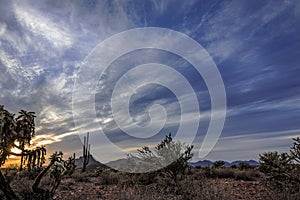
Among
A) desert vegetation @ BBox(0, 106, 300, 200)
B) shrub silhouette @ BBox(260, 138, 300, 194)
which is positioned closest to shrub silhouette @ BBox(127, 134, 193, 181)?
desert vegetation @ BBox(0, 106, 300, 200)

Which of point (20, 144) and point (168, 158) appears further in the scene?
point (168, 158)

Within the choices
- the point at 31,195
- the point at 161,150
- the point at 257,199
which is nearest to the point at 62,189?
the point at 31,195

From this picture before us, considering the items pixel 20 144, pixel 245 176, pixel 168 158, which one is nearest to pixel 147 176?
pixel 168 158

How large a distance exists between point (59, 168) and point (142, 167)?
8.88 meters

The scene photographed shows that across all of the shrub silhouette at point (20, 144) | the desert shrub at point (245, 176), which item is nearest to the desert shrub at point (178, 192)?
the shrub silhouette at point (20, 144)

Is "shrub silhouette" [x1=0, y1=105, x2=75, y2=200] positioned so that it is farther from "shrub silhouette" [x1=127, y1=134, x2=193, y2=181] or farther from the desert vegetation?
"shrub silhouette" [x1=127, y1=134, x2=193, y2=181]

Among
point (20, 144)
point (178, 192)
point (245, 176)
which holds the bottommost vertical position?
point (178, 192)

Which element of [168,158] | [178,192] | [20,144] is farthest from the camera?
[168,158]

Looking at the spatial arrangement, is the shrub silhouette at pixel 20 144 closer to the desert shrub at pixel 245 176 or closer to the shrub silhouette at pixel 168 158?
the shrub silhouette at pixel 168 158

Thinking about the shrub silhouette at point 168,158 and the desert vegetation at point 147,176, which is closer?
the desert vegetation at point 147,176

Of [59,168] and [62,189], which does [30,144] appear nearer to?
[59,168]

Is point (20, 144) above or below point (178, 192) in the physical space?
above

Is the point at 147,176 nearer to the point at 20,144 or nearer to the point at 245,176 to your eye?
the point at 245,176

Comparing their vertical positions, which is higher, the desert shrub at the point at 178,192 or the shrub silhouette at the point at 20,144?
the shrub silhouette at the point at 20,144
